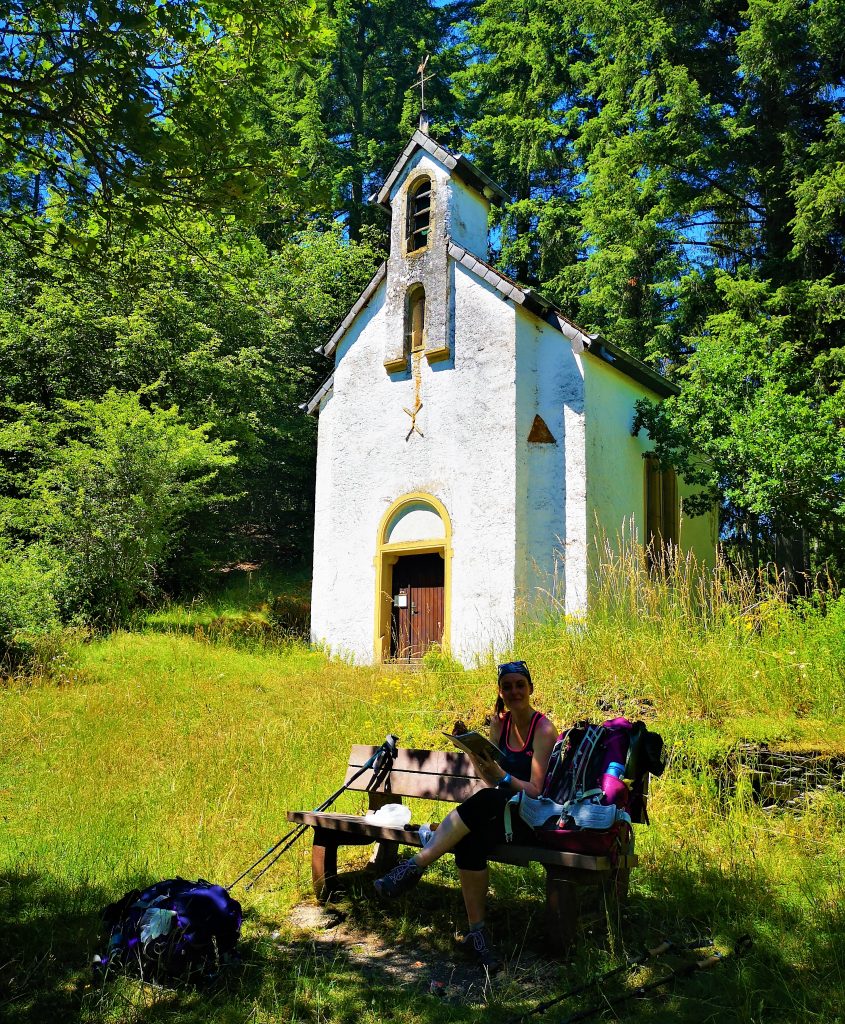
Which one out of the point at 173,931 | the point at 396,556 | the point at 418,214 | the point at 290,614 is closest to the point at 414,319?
the point at 418,214

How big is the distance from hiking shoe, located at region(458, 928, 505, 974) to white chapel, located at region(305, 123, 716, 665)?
7.73 meters

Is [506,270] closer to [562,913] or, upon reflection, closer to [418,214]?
[418,214]

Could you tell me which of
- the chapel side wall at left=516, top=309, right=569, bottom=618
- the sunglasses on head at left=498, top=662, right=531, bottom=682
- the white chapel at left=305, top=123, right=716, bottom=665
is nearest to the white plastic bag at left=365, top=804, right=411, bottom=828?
the sunglasses on head at left=498, top=662, right=531, bottom=682

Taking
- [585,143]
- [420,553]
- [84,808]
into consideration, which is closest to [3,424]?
[420,553]

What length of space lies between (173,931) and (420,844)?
139 centimetres

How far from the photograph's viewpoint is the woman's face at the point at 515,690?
5.04 m

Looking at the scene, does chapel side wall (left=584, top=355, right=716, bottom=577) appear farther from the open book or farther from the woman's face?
the open book

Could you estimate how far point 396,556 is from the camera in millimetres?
15109

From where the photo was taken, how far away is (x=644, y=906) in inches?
192

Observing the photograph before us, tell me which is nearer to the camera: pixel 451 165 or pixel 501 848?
pixel 501 848

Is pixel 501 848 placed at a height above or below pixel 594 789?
below

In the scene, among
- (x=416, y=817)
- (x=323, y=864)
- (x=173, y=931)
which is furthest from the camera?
(x=416, y=817)

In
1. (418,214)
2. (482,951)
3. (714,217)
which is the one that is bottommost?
(482,951)

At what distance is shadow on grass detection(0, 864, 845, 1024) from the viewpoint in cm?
379
